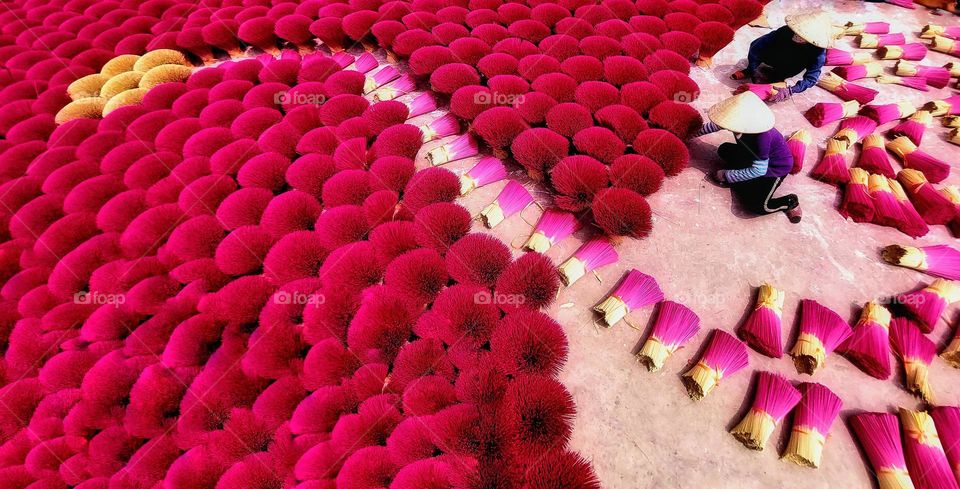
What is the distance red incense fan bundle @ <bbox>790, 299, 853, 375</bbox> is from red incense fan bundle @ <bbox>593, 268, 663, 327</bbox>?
39 centimetres

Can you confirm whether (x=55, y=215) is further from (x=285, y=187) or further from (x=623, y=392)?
(x=623, y=392)

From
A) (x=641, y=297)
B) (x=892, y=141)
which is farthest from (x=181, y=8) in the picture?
(x=892, y=141)

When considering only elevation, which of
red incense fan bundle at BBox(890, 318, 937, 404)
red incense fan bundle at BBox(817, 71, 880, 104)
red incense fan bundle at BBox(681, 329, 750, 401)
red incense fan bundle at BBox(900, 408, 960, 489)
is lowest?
red incense fan bundle at BBox(900, 408, 960, 489)

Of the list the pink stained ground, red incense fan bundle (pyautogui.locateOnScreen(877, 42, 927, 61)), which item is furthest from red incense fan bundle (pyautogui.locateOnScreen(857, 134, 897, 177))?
red incense fan bundle (pyautogui.locateOnScreen(877, 42, 927, 61))

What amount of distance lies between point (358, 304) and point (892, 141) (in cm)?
219

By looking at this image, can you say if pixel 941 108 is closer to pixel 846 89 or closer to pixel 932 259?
pixel 846 89

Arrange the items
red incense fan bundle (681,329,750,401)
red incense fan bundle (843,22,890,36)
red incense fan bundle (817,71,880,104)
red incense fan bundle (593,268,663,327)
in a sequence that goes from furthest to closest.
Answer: red incense fan bundle (843,22,890,36) < red incense fan bundle (817,71,880,104) < red incense fan bundle (593,268,663,327) < red incense fan bundle (681,329,750,401)

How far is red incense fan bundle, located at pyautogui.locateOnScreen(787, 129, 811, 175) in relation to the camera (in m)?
1.81

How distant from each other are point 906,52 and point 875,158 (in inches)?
43.0

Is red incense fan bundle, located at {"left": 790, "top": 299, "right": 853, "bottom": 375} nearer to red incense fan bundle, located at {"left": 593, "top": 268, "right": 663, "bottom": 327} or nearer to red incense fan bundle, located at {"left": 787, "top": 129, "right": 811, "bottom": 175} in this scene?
red incense fan bundle, located at {"left": 593, "top": 268, "right": 663, "bottom": 327}

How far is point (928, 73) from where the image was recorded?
2275mm

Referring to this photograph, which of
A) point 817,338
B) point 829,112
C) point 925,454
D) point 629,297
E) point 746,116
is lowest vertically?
point 925,454

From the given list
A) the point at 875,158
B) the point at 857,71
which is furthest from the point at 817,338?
the point at 857,71

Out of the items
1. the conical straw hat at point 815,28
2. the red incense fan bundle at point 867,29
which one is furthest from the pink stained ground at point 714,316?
the red incense fan bundle at point 867,29
